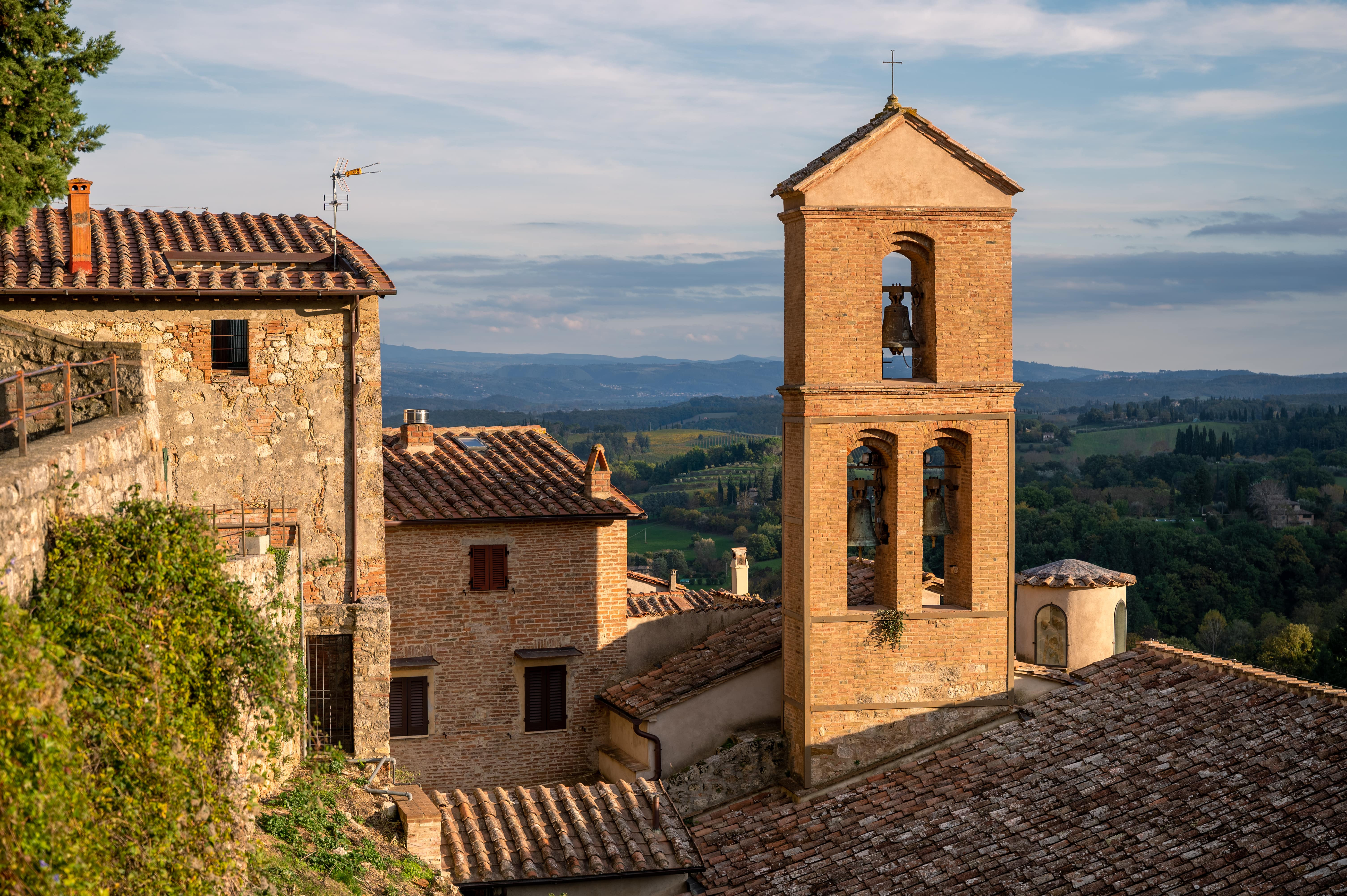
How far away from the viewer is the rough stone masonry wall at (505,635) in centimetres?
1845

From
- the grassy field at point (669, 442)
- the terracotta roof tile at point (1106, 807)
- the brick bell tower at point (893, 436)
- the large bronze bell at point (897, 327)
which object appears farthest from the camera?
the grassy field at point (669, 442)

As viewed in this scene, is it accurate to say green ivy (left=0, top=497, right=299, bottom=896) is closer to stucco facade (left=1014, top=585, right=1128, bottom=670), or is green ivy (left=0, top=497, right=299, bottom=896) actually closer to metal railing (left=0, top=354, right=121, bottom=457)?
metal railing (left=0, top=354, right=121, bottom=457)

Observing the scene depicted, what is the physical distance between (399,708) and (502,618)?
199cm

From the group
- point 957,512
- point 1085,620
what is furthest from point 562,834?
point 1085,620

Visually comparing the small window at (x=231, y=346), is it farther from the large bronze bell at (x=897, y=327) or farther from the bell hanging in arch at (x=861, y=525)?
the large bronze bell at (x=897, y=327)

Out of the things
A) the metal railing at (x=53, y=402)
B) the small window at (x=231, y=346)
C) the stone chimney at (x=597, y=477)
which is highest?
the small window at (x=231, y=346)

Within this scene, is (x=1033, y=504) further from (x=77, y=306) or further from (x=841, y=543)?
(x=77, y=306)

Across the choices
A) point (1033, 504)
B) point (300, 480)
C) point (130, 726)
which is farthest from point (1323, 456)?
point (130, 726)

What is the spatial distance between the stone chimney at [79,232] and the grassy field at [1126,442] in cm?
9272

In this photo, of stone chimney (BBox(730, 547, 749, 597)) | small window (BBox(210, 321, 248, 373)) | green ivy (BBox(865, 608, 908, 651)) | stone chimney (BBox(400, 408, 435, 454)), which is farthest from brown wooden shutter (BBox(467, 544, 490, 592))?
stone chimney (BBox(730, 547, 749, 597))

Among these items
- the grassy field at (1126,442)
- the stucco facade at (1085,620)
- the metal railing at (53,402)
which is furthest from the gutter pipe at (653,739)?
the grassy field at (1126,442)

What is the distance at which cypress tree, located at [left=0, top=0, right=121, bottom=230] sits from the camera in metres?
12.8

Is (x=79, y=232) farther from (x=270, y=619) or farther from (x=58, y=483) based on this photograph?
(x=58, y=483)

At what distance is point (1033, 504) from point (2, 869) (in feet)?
218
